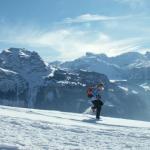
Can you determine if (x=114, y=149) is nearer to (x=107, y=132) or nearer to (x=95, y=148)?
(x=95, y=148)

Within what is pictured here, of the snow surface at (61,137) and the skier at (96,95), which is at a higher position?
the skier at (96,95)

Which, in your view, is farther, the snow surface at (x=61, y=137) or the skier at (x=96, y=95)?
the skier at (x=96, y=95)

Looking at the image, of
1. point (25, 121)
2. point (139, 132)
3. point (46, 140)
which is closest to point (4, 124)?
point (25, 121)

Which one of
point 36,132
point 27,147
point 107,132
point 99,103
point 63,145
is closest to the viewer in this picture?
point 27,147

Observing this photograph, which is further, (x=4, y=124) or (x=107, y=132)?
(x=107, y=132)

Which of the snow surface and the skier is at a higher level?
the skier

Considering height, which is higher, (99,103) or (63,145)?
(99,103)

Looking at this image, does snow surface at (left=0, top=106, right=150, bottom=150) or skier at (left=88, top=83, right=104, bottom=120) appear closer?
snow surface at (left=0, top=106, right=150, bottom=150)

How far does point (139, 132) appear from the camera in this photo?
2253cm

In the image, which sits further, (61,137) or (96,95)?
(96,95)

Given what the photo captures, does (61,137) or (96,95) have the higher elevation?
(96,95)

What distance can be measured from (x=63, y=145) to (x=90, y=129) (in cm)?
491

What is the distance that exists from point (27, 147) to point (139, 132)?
845cm

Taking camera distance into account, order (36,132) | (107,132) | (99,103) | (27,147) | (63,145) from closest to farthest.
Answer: (27,147), (63,145), (36,132), (107,132), (99,103)
